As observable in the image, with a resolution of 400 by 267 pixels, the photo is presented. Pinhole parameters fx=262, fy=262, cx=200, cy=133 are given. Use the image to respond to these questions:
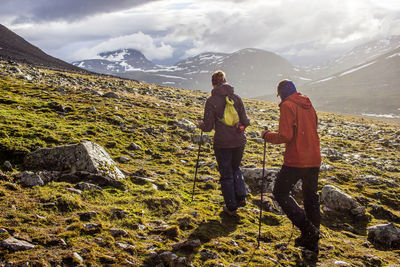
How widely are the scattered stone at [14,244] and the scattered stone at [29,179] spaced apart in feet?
8.22

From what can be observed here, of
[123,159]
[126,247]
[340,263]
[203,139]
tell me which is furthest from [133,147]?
[340,263]

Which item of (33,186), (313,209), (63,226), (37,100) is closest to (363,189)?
(313,209)

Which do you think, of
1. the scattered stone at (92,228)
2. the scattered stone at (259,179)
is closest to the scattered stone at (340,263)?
the scattered stone at (259,179)

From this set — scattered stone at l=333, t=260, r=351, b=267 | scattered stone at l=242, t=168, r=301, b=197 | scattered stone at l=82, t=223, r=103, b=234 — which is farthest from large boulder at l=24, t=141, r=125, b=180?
scattered stone at l=333, t=260, r=351, b=267

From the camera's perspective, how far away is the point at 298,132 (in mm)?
6199

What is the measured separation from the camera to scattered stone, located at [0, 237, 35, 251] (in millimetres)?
4434

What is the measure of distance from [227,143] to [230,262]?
3202 mm

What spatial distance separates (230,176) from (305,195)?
2052 mm

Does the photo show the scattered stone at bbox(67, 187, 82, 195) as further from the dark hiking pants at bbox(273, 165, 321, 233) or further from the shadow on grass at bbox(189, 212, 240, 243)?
the dark hiking pants at bbox(273, 165, 321, 233)

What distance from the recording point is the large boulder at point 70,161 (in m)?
7.89

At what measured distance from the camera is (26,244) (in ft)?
15.2

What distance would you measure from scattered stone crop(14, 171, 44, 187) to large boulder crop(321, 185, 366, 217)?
8743 mm

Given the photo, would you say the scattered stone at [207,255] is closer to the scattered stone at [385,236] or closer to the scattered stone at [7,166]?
the scattered stone at [385,236]

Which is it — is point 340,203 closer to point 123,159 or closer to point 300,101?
point 300,101
